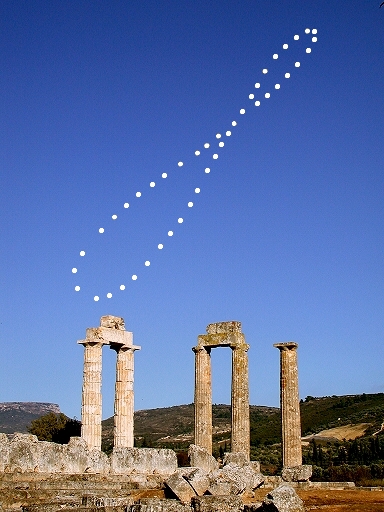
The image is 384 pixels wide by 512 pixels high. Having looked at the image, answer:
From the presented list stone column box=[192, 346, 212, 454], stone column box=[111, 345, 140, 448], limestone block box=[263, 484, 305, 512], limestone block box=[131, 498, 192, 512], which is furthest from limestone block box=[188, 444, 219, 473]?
stone column box=[111, 345, 140, 448]

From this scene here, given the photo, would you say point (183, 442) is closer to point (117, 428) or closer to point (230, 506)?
point (117, 428)

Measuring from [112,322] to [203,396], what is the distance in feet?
18.8

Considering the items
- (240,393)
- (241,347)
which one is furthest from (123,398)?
(241,347)

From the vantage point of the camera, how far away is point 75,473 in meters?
20.2

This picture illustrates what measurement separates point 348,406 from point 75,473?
249 ft

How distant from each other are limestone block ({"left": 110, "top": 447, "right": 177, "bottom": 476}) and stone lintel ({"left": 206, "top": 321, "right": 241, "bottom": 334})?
12963 millimetres

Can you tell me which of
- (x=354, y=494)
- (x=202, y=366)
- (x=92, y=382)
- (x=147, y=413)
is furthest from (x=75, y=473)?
(x=147, y=413)

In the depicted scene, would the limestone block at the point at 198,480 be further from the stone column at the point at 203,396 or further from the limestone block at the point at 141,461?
the stone column at the point at 203,396

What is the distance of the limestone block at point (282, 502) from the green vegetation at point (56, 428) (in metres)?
32.6

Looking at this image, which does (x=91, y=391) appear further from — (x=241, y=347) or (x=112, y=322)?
(x=241, y=347)

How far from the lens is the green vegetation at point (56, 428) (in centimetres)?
4734

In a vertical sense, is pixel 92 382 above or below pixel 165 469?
above

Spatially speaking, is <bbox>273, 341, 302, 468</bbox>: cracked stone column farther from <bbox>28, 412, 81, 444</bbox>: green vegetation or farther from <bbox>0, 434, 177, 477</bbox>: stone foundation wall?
<bbox>28, 412, 81, 444</bbox>: green vegetation

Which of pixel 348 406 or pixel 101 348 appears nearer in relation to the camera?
pixel 101 348
